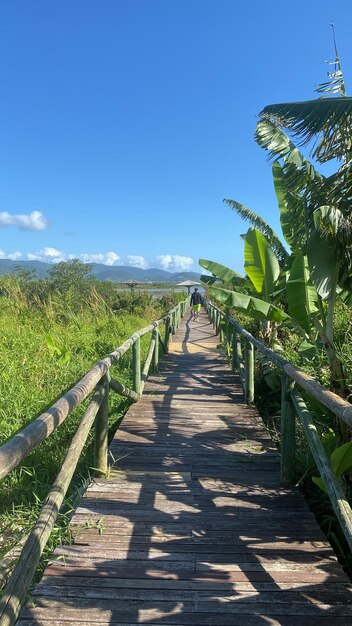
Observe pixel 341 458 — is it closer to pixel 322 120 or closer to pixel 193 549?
pixel 193 549

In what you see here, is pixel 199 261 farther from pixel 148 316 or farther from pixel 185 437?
pixel 148 316

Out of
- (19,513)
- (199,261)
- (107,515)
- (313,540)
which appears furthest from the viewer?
(199,261)

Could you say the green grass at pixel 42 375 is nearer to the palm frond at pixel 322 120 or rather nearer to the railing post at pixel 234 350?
the railing post at pixel 234 350

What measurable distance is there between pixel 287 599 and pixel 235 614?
0.28m

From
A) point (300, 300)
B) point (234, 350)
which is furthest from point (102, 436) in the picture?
point (234, 350)

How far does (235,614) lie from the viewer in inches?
82.6

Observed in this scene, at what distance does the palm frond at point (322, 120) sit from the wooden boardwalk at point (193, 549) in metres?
2.74

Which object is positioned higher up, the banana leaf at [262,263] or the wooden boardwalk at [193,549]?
the banana leaf at [262,263]

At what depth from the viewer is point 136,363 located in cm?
571

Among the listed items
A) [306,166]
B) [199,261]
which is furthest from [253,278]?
[306,166]

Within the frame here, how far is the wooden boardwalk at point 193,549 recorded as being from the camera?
2111mm

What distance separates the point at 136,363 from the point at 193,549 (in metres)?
3.21

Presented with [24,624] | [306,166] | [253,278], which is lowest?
[24,624]

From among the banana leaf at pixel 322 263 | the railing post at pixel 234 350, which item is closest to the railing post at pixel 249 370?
the railing post at pixel 234 350
